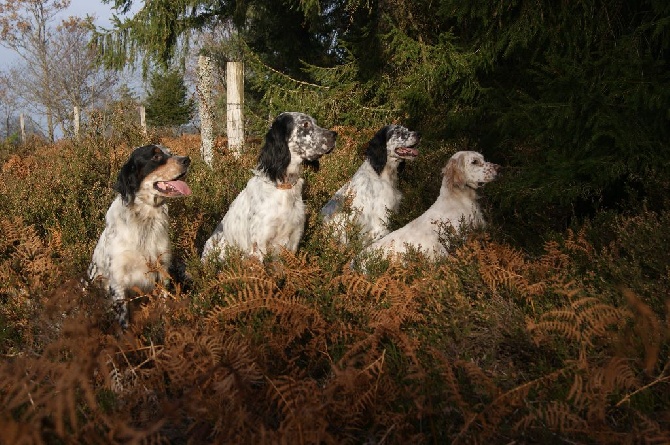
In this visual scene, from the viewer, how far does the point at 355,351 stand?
7.14 ft

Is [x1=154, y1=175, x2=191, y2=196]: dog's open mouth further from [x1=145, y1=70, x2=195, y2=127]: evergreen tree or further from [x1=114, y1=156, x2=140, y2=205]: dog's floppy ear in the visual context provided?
[x1=145, y1=70, x2=195, y2=127]: evergreen tree

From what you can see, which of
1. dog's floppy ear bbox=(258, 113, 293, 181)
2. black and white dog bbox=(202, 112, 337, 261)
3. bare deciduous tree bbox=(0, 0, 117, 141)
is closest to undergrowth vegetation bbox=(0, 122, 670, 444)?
black and white dog bbox=(202, 112, 337, 261)

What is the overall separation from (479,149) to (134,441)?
6.18m

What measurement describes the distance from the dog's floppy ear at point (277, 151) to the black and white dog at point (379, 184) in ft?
2.59

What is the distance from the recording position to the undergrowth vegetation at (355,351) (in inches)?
69.7

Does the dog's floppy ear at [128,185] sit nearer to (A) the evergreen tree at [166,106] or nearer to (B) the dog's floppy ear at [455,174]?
(B) the dog's floppy ear at [455,174]

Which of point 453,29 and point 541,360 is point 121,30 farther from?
point 541,360

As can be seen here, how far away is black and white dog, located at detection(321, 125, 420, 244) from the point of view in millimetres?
5598

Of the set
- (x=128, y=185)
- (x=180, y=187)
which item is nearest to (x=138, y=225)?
(x=128, y=185)

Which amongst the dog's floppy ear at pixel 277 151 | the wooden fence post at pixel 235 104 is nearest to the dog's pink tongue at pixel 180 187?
the dog's floppy ear at pixel 277 151

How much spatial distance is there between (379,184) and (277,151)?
4.75 feet

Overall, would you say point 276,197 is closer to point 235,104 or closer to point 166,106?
point 235,104

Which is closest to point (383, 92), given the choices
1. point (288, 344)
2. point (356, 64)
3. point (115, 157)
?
point (356, 64)

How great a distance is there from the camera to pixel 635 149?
11.5 ft
